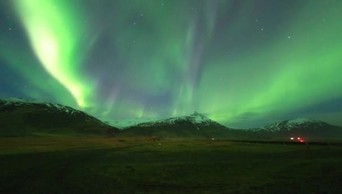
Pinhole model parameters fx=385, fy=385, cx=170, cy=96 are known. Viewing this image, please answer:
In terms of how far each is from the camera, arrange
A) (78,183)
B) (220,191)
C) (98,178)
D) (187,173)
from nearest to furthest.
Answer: (220,191)
(78,183)
(98,178)
(187,173)

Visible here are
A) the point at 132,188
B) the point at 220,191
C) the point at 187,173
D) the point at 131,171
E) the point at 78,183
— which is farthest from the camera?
the point at 131,171

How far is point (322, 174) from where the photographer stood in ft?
150

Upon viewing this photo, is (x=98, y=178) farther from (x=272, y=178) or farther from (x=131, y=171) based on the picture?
(x=272, y=178)

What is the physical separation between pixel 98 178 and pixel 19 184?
906cm

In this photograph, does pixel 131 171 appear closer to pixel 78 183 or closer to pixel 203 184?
pixel 78 183

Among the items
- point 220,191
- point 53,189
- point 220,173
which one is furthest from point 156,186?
point 220,173

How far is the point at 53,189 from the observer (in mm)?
36125

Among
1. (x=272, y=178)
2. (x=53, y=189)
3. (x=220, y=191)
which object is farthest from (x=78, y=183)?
(x=272, y=178)

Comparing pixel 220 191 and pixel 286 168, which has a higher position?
pixel 286 168

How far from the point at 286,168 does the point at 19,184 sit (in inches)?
1358

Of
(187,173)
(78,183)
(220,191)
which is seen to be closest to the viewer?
(220,191)

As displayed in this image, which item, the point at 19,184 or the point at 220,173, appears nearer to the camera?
the point at 19,184

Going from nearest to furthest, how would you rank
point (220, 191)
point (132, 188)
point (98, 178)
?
point (220, 191) → point (132, 188) → point (98, 178)

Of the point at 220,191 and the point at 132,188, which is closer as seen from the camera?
the point at 220,191
